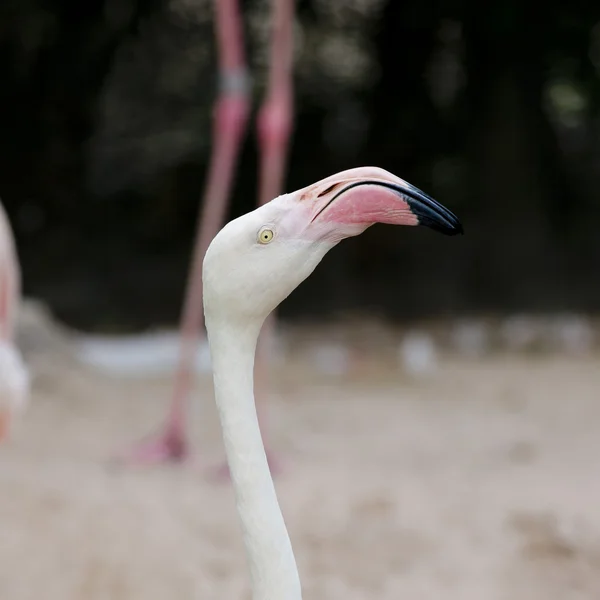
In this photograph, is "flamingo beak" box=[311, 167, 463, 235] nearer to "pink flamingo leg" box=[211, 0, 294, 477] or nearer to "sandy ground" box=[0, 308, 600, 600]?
"sandy ground" box=[0, 308, 600, 600]

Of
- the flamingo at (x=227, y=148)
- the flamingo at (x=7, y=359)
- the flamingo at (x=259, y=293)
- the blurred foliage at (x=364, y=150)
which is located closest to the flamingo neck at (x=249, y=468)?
the flamingo at (x=259, y=293)

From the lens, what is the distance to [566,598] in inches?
76.8

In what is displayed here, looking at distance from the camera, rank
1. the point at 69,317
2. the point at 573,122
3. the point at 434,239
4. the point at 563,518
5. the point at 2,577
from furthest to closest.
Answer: the point at 573,122 → the point at 434,239 → the point at 69,317 → the point at 563,518 → the point at 2,577

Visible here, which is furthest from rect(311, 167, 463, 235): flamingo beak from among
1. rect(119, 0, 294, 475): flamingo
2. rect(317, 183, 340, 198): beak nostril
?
rect(119, 0, 294, 475): flamingo

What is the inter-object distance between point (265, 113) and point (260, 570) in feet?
6.69

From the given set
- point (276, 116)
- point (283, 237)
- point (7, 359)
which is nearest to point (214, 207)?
point (276, 116)

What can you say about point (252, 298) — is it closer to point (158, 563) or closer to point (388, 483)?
point (158, 563)

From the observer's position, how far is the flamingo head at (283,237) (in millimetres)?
1016

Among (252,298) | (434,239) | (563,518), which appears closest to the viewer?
(252,298)

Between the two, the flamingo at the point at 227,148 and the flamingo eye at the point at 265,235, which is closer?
the flamingo eye at the point at 265,235

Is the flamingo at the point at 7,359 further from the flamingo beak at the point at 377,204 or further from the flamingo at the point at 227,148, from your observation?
the flamingo beak at the point at 377,204

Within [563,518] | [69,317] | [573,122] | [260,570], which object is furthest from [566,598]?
[573,122]

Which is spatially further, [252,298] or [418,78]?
[418,78]

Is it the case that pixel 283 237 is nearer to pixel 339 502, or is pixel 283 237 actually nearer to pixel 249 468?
pixel 249 468
